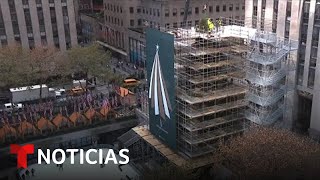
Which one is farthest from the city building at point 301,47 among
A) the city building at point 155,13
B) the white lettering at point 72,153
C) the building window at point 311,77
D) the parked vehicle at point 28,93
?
the parked vehicle at point 28,93

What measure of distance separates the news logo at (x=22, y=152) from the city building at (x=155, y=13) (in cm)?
3935

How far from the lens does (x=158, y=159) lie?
52250 millimetres

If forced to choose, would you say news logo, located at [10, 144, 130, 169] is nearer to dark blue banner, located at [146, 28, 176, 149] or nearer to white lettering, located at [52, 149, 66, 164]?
white lettering, located at [52, 149, 66, 164]

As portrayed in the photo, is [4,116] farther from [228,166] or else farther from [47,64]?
[228,166]

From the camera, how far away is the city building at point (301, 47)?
4588 centimetres

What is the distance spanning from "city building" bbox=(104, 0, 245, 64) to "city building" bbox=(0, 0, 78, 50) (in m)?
15.1

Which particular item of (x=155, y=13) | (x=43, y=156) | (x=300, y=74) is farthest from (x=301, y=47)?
(x=155, y=13)

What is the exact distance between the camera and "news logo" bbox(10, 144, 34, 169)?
5159 cm

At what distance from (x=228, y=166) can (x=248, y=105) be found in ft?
29.4

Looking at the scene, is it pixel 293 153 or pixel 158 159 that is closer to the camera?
pixel 293 153

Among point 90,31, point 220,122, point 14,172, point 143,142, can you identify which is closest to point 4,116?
point 14,172

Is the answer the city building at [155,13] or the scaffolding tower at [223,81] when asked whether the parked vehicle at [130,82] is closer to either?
the city building at [155,13]

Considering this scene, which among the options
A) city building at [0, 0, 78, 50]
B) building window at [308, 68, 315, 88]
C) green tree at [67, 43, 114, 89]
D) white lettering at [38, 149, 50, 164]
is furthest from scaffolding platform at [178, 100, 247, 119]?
city building at [0, 0, 78, 50]

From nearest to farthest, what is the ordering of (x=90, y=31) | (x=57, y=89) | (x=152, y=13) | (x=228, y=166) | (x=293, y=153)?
(x=293, y=153) < (x=228, y=166) < (x=57, y=89) < (x=152, y=13) < (x=90, y=31)
